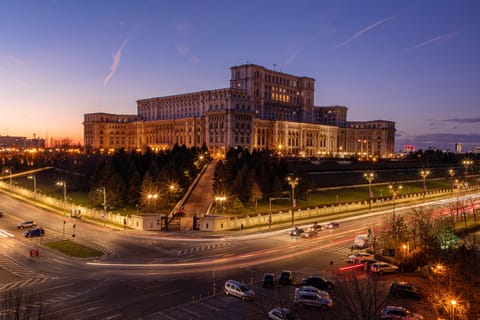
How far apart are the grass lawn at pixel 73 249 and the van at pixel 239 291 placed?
16798 millimetres

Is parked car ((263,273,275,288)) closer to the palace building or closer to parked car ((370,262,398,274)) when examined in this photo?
Result: parked car ((370,262,398,274))

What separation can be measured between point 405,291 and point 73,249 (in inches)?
1237

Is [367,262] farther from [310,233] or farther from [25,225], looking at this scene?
[25,225]

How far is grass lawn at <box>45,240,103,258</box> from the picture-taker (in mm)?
40281

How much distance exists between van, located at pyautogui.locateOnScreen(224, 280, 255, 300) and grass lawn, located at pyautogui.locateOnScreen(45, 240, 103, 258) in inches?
661

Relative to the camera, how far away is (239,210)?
206 feet

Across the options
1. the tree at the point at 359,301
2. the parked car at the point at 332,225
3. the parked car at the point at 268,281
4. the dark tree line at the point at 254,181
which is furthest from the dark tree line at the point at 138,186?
the tree at the point at 359,301

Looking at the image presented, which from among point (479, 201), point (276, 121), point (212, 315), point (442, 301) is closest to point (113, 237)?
point (212, 315)

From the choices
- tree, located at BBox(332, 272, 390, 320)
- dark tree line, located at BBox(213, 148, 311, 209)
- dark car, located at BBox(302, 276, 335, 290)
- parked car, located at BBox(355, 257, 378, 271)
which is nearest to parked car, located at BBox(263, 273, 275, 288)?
dark car, located at BBox(302, 276, 335, 290)

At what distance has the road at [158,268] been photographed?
2708 centimetres

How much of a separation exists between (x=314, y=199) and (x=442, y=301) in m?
51.9

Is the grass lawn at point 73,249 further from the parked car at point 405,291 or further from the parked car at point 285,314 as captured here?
the parked car at point 405,291

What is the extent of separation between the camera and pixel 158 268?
35875mm

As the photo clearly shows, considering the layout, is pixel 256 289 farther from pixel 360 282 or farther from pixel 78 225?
pixel 78 225
